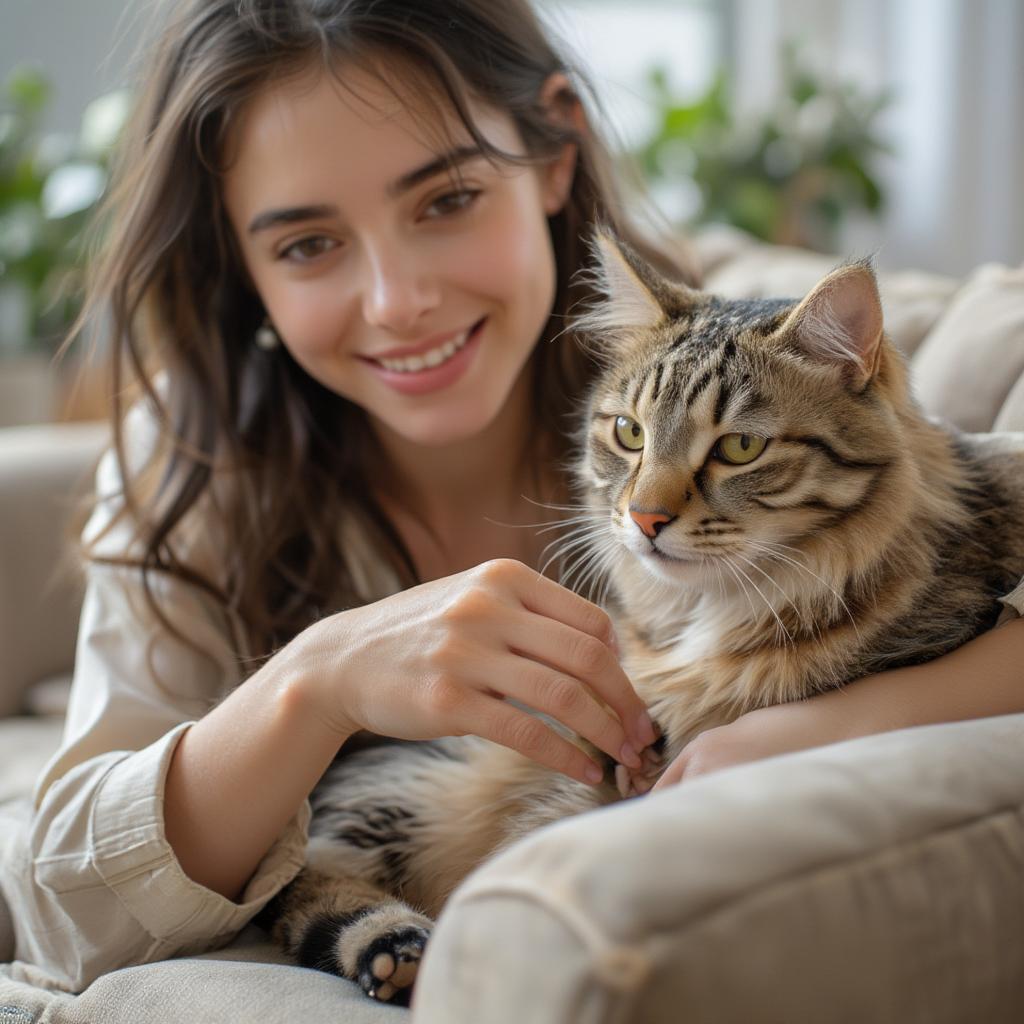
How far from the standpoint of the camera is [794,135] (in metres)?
4.11

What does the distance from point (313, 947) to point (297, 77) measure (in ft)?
3.38

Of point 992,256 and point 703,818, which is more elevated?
point 703,818

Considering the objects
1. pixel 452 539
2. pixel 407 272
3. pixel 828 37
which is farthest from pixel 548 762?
→ pixel 828 37

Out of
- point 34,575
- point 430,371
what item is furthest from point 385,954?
point 34,575

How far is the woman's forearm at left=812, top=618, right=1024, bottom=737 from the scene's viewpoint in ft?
3.33

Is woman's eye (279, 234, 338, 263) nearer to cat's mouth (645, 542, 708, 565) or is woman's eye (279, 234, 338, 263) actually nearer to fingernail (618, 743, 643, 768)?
cat's mouth (645, 542, 708, 565)

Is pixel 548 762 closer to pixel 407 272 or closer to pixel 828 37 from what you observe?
pixel 407 272

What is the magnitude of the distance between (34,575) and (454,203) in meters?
1.29

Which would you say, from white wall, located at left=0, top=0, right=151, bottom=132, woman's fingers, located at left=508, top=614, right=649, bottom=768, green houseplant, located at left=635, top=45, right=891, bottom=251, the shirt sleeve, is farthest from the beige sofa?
white wall, located at left=0, top=0, right=151, bottom=132

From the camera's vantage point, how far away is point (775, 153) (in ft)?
13.5

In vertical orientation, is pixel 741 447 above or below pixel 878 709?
above

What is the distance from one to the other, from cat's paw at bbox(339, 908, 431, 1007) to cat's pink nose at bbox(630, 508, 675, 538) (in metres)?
0.46

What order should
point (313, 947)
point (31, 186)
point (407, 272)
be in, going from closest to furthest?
point (313, 947)
point (407, 272)
point (31, 186)

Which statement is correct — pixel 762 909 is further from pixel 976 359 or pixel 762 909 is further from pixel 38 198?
pixel 38 198
